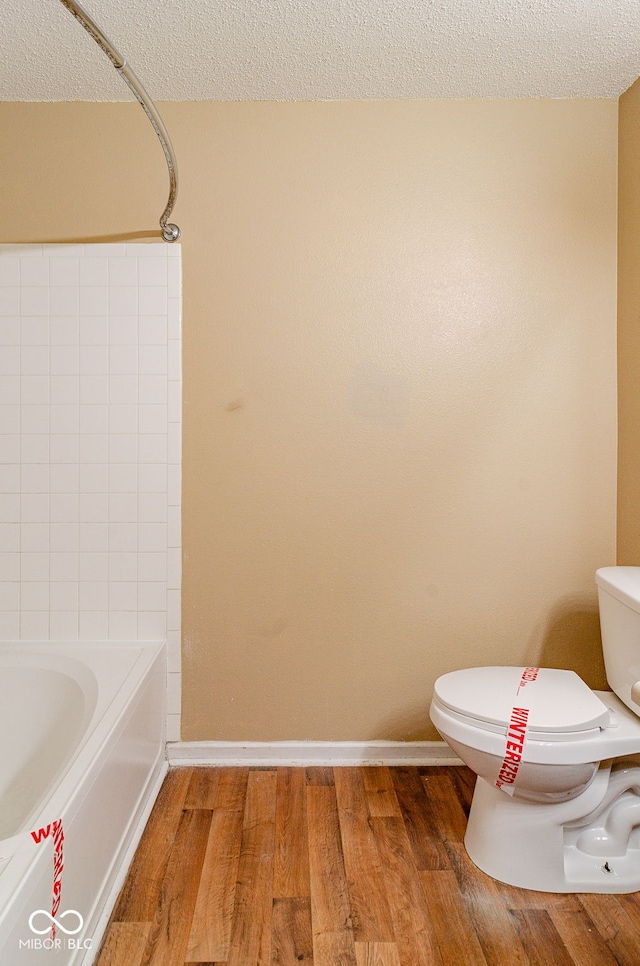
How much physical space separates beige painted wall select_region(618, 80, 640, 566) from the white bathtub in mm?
1630

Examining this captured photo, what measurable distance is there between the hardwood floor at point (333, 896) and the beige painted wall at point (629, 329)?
1.03 meters

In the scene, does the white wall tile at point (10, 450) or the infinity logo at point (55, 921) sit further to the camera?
the white wall tile at point (10, 450)

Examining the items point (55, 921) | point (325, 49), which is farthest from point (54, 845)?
point (325, 49)

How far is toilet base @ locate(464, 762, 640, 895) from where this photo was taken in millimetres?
1667

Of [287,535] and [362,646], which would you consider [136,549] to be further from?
[362,646]

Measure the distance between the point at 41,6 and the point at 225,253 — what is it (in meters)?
0.80

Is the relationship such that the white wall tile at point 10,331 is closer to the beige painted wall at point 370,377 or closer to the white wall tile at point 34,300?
the white wall tile at point 34,300

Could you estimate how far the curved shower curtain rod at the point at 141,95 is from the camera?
3.82 ft

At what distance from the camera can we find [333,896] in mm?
1618

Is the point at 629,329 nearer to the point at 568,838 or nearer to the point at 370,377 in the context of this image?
the point at 370,377

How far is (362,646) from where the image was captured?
89.4 inches

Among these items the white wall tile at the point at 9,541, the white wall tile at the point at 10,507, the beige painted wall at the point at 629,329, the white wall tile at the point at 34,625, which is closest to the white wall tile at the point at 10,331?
the white wall tile at the point at 10,507

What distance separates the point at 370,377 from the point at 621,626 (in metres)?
1.09

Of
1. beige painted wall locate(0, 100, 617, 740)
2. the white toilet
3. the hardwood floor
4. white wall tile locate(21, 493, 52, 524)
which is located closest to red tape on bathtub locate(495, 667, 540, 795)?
the white toilet
